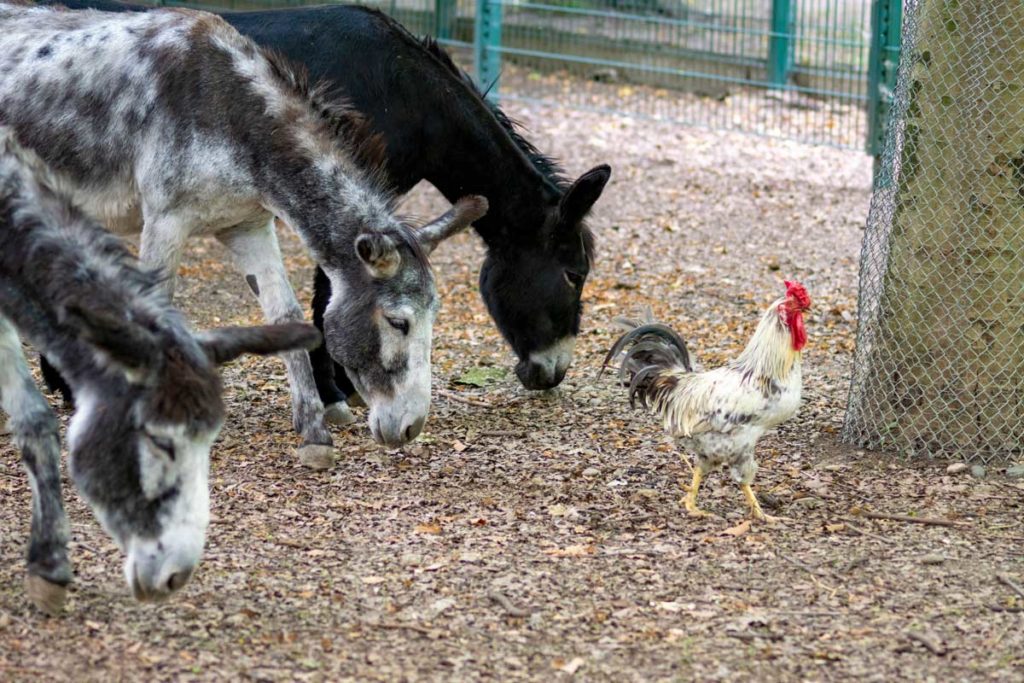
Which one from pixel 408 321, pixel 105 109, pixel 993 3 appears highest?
pixel 993 3

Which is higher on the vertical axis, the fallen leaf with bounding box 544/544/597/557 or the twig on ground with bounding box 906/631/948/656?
the twig on ground with bounding box 906/631/948/656

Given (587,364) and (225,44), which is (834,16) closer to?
(587,364)

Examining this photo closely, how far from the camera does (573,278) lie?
6.61 m

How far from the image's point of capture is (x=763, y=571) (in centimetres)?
461

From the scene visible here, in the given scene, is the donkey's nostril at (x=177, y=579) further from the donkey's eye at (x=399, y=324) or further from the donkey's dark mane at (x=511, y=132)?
the donkey's dark mane at (x=511, y=132)

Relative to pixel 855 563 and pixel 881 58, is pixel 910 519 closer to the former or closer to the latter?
pixel 855 563

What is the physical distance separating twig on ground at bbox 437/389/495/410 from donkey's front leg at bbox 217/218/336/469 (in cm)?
107

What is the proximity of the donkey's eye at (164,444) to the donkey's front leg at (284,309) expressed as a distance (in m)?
1.90

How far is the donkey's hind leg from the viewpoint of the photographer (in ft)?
13.5

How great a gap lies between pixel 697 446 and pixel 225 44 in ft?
8.59

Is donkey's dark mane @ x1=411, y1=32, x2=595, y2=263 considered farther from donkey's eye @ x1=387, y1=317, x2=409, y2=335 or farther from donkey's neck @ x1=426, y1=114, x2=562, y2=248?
donkey's eye @ x1=387, y1=317, x2=409, y2=335

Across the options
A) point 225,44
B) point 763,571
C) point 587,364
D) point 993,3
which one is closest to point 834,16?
point 587,364

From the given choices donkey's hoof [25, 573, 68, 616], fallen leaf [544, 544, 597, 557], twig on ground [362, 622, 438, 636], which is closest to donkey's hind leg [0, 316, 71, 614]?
donkey's hoof [25, 573, 68, 616]

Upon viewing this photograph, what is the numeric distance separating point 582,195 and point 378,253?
4.92 ft
